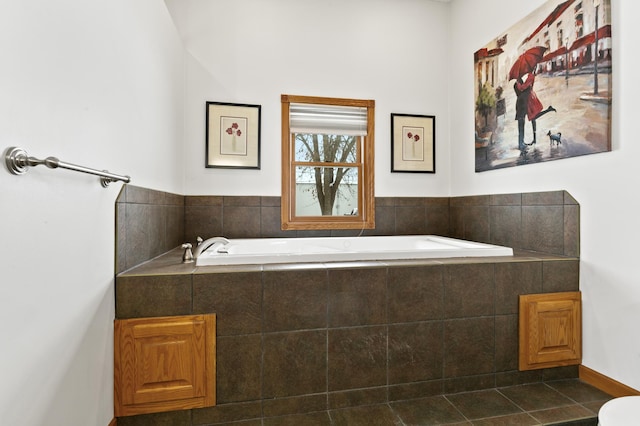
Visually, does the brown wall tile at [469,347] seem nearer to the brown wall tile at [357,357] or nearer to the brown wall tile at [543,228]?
the brown wall tile at [357,357]

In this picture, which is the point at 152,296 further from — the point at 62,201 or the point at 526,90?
the point at 526,90

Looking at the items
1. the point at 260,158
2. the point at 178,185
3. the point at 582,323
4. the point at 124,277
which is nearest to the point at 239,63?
the point at 260,158

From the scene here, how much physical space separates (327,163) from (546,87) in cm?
172

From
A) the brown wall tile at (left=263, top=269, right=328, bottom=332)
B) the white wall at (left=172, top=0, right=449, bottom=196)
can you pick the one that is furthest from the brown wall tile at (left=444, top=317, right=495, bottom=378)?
the white wall at (left=172, top=0, right=449, bottom=196)

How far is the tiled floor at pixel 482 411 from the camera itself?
4.93ft

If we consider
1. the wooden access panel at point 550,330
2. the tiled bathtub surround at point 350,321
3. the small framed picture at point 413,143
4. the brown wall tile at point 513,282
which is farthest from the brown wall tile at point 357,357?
the small framed picture at point 413,143

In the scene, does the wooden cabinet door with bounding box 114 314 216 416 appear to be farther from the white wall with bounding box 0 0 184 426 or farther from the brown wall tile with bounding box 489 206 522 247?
the brown wall tile with bounding box 489 206 522 247

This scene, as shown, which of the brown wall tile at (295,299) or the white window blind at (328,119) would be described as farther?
the white window blind at (328,119)

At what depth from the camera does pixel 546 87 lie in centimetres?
213

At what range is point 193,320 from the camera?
4.84 feet

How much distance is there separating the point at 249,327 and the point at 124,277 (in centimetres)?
58

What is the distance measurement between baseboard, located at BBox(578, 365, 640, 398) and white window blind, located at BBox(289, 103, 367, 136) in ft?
7.52

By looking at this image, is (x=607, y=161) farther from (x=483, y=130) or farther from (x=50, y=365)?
(x=50, y=365)

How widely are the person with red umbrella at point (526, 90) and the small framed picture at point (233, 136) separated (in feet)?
6.58
